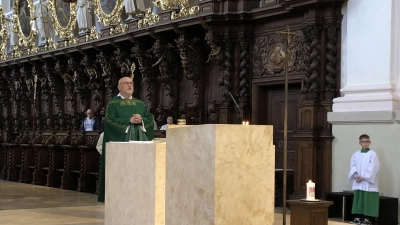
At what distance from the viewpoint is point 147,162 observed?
21.4 feet

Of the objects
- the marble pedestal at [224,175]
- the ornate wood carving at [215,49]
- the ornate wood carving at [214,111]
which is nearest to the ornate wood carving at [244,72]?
the ornate wood carving at [215,49]

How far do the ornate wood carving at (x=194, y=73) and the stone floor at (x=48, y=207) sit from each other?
9.20 ft

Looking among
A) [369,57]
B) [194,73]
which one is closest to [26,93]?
[194,73]

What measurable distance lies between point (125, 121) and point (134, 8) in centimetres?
807

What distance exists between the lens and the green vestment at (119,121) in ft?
32.3

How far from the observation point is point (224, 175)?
4.80 m

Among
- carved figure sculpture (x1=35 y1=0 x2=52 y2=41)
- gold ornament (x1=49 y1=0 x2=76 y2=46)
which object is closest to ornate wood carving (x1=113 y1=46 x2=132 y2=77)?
gold ornament (x1=49 y1=0 x2=76 y2=46)

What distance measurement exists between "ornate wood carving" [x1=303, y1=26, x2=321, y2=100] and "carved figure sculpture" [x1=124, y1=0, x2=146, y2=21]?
18.8ft

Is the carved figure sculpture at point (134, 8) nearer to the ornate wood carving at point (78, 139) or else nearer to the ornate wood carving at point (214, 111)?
the ornate wood carving at point (78, 139)

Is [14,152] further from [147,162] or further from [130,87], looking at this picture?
[147,162]

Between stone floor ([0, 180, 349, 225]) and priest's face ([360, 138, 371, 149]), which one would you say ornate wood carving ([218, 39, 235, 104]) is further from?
priest's face ([360, 138, 371, 149])

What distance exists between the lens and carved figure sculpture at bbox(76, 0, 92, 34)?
2014 cm

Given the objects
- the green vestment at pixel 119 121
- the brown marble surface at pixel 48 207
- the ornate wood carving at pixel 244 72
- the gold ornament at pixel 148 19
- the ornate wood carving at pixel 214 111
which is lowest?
the brown marble surface at pixel 48 207

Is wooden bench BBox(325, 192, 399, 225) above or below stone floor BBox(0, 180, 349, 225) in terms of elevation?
above
